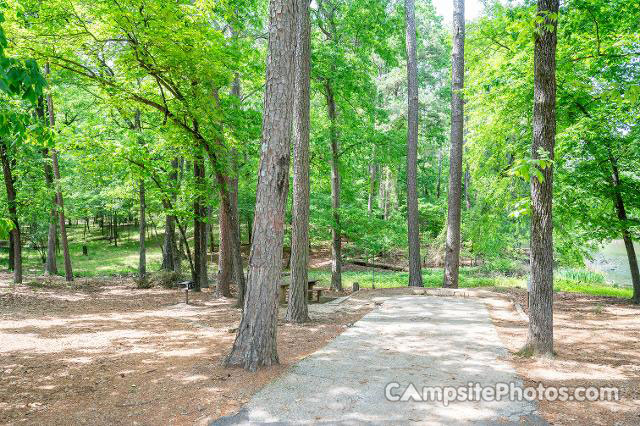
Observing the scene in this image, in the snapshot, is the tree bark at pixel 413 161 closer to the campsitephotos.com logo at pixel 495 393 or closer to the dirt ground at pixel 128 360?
the dirt ground at pixel 128 360

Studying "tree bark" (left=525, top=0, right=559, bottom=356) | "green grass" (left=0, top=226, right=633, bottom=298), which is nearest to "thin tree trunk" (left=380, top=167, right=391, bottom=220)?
"green grass" (left=0, top=226, right=633, bottom=298)

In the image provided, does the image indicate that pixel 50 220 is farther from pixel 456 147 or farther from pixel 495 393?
pixel 495 393

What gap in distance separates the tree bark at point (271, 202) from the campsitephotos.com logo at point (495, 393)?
65.0 inches

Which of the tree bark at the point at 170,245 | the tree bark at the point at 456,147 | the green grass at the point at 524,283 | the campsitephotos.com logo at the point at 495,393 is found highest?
the tree bark at the point at 456,147

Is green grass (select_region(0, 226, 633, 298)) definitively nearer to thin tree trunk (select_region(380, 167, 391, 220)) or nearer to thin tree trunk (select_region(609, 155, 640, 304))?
thin tree trunk (select_region(609, 155, 640, 304))

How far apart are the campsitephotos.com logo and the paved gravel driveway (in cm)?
8

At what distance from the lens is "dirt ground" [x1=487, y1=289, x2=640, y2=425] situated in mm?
3666

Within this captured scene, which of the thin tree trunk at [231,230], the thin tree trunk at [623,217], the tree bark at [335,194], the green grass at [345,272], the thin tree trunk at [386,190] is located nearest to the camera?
the thin tree trunk at [231,230]

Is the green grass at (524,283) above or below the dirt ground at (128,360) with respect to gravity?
below

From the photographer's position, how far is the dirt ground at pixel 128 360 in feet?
12.5

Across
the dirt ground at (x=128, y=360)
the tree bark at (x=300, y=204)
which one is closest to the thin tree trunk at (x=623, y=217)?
the dirt ground at (x=128, y=360)

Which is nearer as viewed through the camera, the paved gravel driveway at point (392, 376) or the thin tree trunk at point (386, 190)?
the paved gravel driveway at point (392, 376)

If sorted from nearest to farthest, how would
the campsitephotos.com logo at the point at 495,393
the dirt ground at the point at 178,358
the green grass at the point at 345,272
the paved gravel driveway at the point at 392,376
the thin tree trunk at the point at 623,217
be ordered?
1. the paved gravel driveway at the point at 392,376
2. the dirt ground at the point at 178,358
3. the campsitephotos.com logo at the point at 495,393
4. the thin tree trunk at the point at 623,217
5. the green grass at the point at 345,272

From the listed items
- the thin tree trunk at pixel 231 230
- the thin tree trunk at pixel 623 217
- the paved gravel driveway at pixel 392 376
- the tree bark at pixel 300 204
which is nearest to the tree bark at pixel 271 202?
the paved gravel driveway at pixel 392 376
